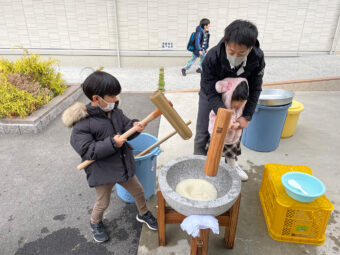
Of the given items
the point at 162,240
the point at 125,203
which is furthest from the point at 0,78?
the point at 162,240

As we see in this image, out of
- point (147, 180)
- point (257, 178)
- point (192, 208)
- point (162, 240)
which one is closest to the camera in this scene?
point (192, 208)

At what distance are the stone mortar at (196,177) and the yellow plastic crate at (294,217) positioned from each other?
60cm

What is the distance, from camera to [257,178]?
317cm

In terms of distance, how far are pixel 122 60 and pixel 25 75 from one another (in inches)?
159

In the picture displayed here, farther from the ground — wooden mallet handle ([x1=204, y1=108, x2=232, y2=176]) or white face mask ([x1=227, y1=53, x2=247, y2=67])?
white face mask ([x1=227, y1=53, x2=247, y2=67])

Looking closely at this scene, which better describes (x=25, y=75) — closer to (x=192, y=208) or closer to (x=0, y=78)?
(x=0, y=78)

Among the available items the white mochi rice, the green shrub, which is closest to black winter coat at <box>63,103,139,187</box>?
the white mochi rice

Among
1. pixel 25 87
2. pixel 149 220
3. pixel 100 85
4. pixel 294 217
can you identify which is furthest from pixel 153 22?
pixel 294 217

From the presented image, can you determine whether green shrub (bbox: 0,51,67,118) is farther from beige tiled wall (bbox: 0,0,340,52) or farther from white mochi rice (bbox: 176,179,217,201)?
white mochi rice (bbox: 176,179,217,201)

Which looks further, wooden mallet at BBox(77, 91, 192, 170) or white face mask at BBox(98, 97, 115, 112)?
white face mask at BBox(98, 97, 115, 112)

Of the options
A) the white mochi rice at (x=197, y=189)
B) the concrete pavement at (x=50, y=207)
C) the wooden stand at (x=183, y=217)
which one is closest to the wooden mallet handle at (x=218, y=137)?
the white mochi rice at (x=197, y=189)

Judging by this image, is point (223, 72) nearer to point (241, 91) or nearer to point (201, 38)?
point (241, 91)

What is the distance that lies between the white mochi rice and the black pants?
730 millimetres

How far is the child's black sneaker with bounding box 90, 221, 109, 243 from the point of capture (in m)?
2.34
